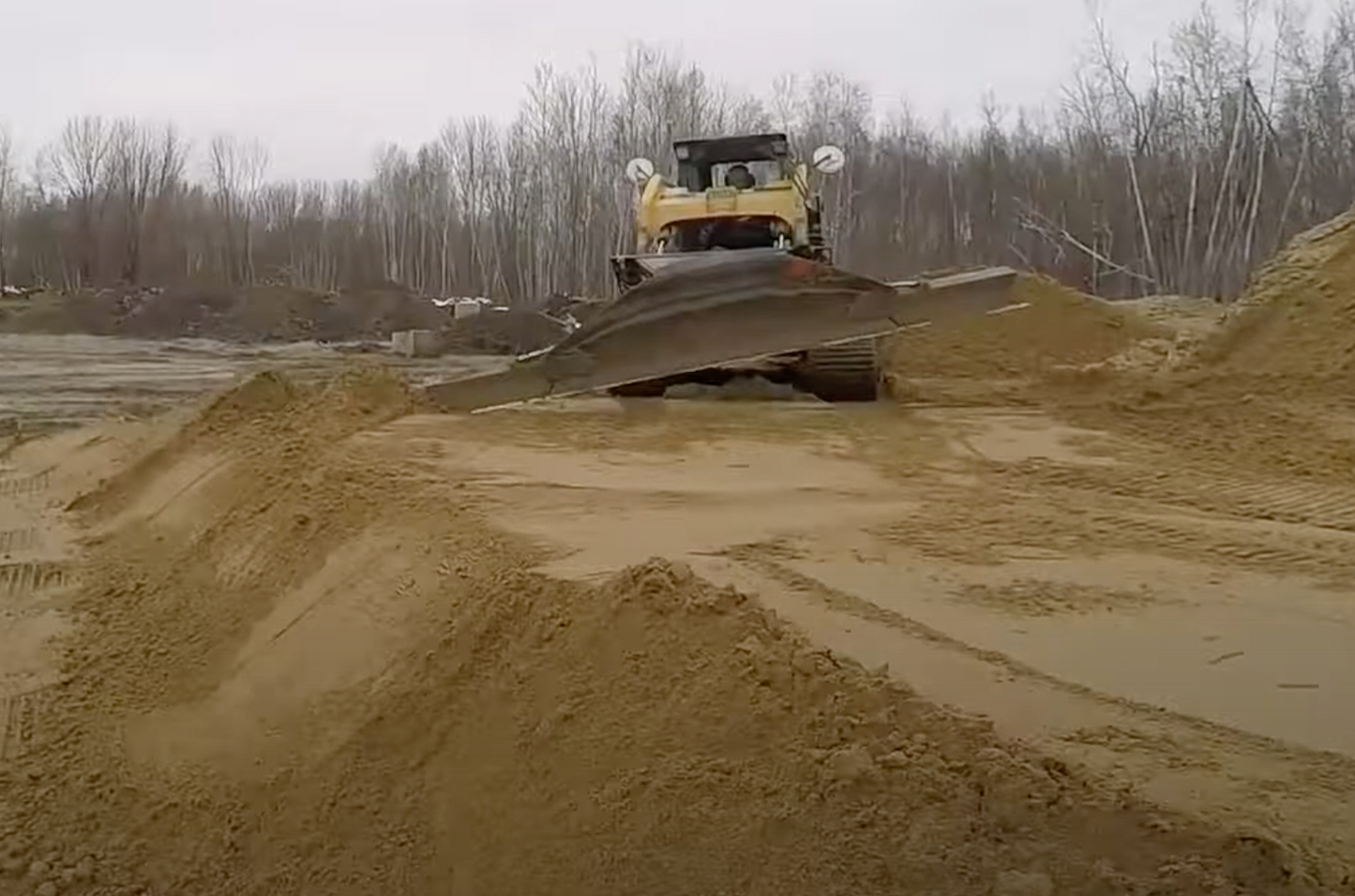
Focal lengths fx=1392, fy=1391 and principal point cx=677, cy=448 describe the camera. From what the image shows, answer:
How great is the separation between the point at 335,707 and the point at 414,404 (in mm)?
4437

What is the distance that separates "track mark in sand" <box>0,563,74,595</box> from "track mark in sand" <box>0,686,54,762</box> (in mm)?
1591

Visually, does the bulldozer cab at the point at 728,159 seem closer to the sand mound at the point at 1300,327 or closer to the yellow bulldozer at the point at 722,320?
the yellow bulldozer at the point at 722,320

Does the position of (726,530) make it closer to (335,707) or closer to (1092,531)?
(1092,531)

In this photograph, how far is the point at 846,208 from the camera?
38.5 m

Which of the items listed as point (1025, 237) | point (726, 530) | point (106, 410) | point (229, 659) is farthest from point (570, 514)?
point (1025, 237)

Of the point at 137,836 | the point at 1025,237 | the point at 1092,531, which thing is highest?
the point at 1025,237

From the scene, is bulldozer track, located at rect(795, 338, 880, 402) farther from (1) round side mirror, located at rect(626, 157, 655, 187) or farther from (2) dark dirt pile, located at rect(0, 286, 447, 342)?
(2) dark dirt pile, located at rect(0, 286, 447, 342)

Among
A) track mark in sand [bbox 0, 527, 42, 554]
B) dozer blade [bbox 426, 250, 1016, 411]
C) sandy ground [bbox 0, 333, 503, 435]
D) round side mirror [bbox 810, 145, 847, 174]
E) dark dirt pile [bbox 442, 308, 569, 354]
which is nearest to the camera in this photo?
dozer blade [bbox 426, 250, 1016, 411]

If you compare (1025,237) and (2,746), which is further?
(1025,237)

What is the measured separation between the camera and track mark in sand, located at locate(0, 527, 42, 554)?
7075 millimetres

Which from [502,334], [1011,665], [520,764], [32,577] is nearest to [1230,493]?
[1011,665]

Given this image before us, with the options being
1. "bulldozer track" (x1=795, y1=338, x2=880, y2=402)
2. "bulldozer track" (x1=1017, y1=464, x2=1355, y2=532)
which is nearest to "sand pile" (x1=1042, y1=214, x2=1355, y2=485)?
"bulldozer track" (x1=1017, y1=464, x2=1355, y2=532)

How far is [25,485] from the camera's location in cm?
903

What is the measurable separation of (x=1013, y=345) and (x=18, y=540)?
27.0 feet
